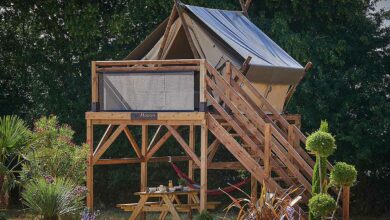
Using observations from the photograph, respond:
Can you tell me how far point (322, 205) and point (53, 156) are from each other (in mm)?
4558

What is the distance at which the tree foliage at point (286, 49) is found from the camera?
1978 cm

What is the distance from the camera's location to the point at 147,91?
563 inches

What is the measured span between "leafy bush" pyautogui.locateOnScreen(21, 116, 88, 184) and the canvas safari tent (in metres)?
2.69

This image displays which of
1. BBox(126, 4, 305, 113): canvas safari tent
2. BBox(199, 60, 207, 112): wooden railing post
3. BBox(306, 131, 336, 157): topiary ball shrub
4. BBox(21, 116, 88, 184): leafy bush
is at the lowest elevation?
BBox(306, 131, 336, 157): topiary ball shrub

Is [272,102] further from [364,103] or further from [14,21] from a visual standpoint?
[14,21]

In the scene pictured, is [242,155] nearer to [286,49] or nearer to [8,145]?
[8,145]

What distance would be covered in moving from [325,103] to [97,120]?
695 centimetres

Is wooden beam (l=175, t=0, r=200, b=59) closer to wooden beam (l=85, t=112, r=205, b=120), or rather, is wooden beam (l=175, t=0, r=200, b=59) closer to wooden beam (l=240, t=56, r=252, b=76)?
wooden beam (l=240, t=56, r=252, b=76)

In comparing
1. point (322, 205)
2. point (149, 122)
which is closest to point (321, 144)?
point (322, 205)

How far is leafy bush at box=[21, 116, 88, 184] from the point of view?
13.8 metres

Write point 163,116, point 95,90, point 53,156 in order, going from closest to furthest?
1. point 53,156
2. point 163,116
3. point 95,90

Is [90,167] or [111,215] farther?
[111,215]

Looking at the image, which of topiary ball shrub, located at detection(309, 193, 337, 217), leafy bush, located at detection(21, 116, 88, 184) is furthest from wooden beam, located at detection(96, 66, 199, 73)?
topiary ball shrub, located at detection(309, 193, 337, 217)

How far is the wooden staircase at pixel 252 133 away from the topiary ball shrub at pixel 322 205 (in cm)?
117
